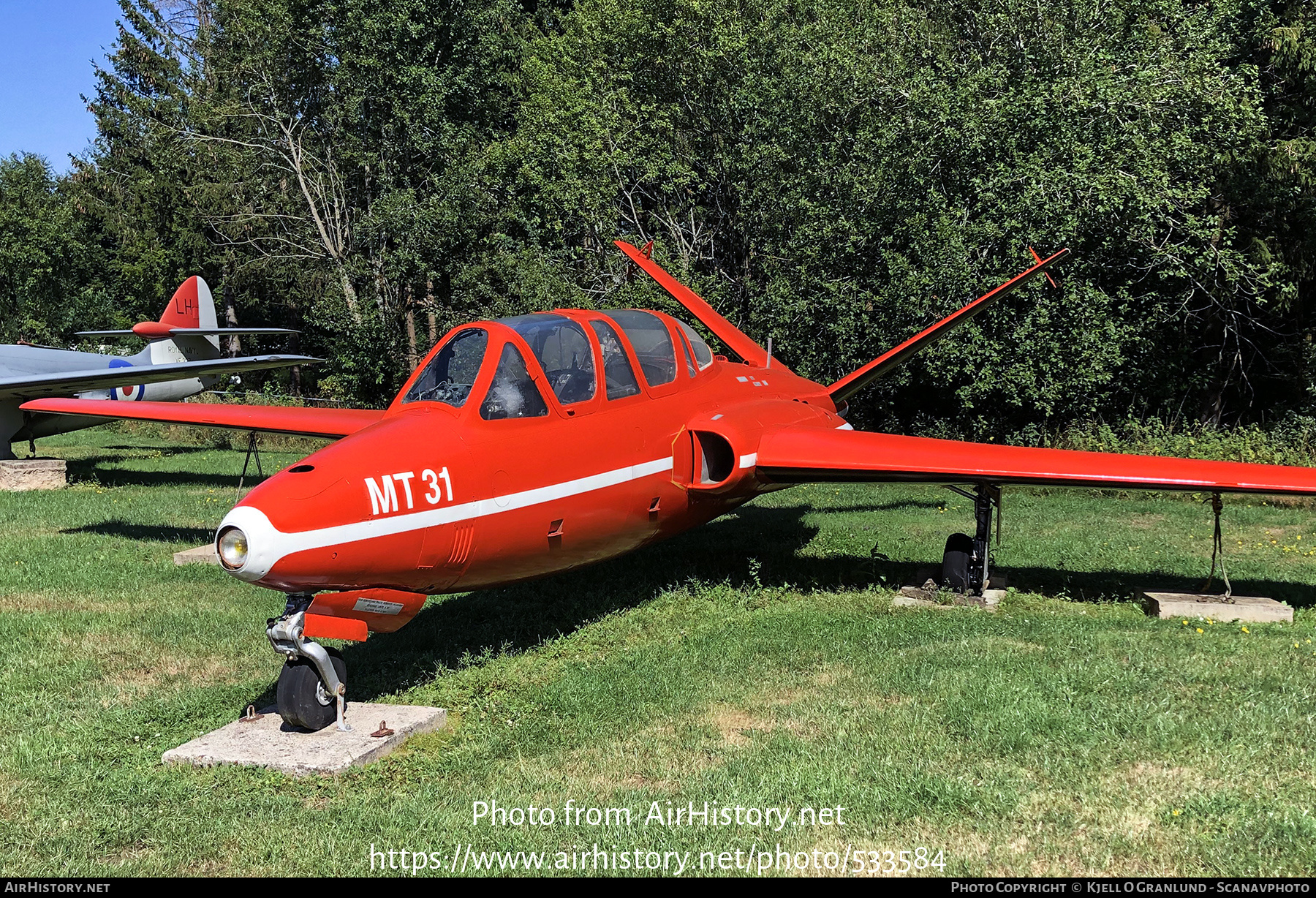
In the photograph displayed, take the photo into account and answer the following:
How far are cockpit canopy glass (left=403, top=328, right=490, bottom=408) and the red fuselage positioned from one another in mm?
19

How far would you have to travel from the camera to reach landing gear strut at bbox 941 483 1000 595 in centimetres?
918

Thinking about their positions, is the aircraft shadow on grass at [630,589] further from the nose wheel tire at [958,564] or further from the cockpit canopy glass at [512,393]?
the cockpit canopy glass at [512,393]

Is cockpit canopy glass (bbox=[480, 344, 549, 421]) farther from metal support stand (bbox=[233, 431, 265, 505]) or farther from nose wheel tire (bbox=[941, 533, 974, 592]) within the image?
metal support stand (bbox=[233, 431, 265, 505])

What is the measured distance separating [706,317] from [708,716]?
7115mm

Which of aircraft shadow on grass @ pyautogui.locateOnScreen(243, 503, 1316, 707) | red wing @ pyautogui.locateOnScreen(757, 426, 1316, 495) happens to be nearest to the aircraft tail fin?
aircraft shadow on grass @ pyautogui.locateOnScreen(243, 503, 1316, 707)

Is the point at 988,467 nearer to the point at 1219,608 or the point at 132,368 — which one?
the point at 1219,608

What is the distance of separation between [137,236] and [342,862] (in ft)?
160

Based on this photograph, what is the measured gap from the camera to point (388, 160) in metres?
29.4

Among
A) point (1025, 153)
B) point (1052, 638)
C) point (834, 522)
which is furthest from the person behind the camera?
point (1025, 153)

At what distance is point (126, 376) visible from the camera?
15609 mm

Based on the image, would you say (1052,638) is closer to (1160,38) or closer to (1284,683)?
(1284,683)

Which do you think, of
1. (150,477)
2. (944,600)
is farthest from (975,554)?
(150,477)

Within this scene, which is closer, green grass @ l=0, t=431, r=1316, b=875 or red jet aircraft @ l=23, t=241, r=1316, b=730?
green grass @ l=0, t=431, r=1316, b=875
